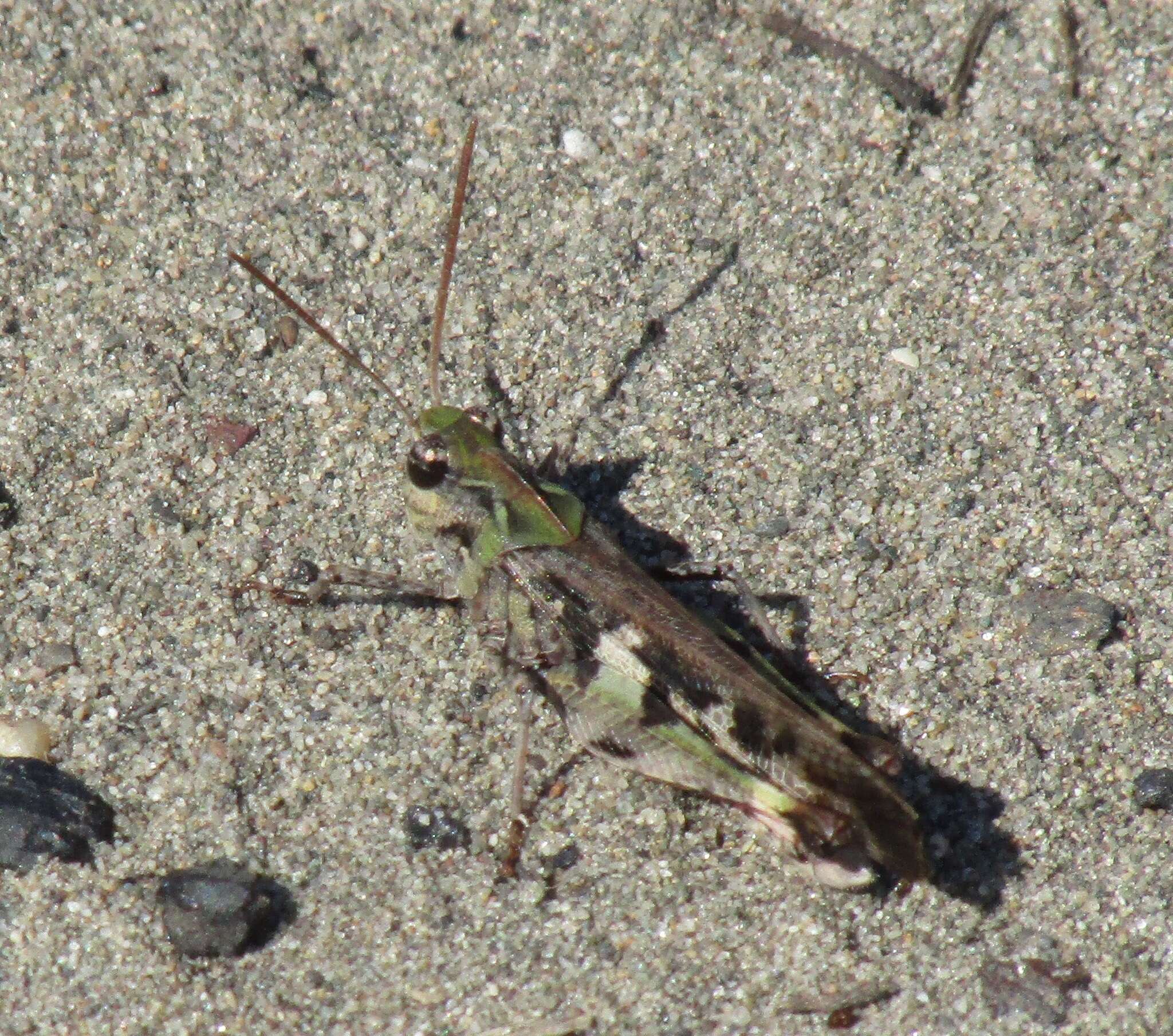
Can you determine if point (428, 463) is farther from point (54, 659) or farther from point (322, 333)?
point (54, 659)

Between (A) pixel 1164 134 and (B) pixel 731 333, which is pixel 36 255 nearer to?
(B) pixel 731 333

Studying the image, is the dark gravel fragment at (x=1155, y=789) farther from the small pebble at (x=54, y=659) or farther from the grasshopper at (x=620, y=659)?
the small pebble at (x=54, y=659)

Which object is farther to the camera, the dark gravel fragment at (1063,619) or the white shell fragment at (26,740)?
the dark gravel fragment at (1063,619)

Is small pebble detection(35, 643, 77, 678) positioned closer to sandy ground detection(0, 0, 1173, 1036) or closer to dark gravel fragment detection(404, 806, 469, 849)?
sandy ground detection(0, 0, 1173, 1036)

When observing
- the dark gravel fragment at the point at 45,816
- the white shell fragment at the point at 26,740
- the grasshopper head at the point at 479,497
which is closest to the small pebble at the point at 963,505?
the grasshopper head at the point at 479,497

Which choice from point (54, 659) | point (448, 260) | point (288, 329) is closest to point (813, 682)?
point (448, 260)

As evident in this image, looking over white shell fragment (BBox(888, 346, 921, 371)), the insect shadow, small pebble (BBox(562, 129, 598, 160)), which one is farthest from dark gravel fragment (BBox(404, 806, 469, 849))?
small pebble (BBox(562, 129, 598, 160))
